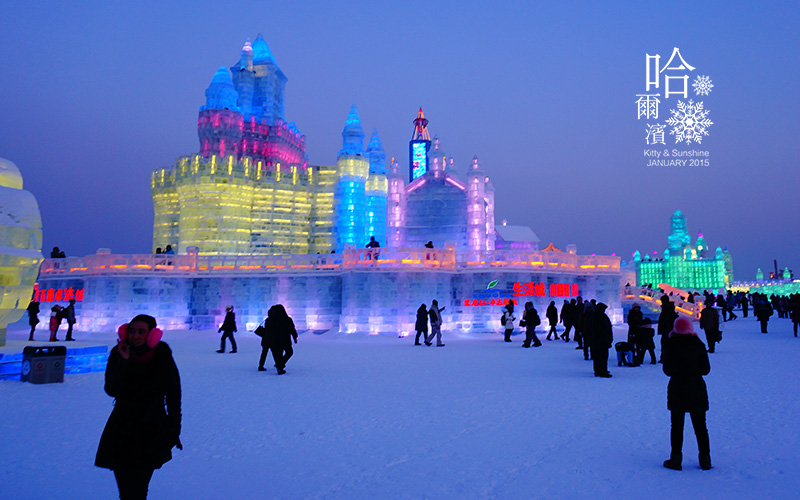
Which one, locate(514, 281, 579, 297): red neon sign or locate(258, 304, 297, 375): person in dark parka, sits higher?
locate(514, 281, 579, 297): red neon sign

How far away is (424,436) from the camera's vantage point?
6367 millimetres

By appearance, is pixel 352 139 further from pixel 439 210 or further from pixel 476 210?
pixel 476 210

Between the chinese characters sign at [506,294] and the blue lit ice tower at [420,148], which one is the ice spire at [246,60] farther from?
the blue lit ice tower at [420,148]

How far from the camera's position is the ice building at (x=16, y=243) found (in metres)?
11.4

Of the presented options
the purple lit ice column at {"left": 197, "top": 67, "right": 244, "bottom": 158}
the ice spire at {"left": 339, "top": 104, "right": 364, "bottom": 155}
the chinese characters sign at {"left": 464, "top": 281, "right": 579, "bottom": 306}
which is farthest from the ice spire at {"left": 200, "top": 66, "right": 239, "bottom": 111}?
the chinese characters sign at {"left": 464, "top": 281, "right": 579, "bottom": 306}

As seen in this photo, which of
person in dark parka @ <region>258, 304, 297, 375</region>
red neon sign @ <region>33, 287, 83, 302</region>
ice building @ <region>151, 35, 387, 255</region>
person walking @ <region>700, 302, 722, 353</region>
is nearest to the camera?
person in dark parka @ <region>258, 304, 297, 375</region>

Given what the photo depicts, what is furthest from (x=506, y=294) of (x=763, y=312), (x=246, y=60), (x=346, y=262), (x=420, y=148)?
(x=420, y=148)

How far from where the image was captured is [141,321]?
3.53 meters

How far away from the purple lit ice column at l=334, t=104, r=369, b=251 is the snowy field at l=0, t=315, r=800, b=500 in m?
26.7

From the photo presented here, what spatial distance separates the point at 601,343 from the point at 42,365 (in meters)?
11.2

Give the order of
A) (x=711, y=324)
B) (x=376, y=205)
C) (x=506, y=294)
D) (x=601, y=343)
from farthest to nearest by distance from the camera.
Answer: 1. (x=376, y=205)
2. (x=506, y=294)
3. (x=711, y=324)
4. (x=601, y=343)

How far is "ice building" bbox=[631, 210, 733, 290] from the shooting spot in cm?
11569

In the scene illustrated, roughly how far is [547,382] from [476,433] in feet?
13.8

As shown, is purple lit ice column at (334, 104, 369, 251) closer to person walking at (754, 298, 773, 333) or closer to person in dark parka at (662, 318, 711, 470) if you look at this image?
person walking at (754, 298, 773, 333)
